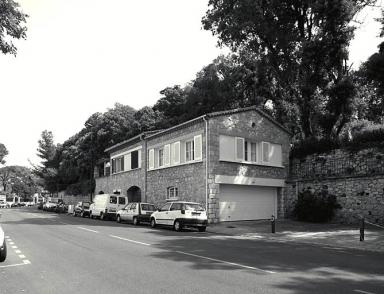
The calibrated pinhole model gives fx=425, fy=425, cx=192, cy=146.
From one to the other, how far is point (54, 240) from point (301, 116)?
21799 mm

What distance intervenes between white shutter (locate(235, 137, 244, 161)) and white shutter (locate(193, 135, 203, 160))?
95.9 inches

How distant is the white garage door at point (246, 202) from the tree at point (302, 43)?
256 inches

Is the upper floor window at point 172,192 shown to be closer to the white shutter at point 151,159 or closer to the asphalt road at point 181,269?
the white shutter at point 151,159

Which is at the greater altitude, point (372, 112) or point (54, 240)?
point (372, 112)

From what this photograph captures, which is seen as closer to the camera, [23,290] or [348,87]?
[23,290]

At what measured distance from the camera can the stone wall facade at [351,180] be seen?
23.0 m

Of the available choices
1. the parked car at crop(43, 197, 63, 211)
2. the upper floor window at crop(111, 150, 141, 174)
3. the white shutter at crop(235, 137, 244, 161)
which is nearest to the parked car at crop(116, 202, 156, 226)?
the white shutter at crop(235, 137, 244, 161)

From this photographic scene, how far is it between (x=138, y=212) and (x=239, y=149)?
7.54 m

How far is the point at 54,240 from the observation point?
1574cm

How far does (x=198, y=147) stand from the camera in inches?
1049

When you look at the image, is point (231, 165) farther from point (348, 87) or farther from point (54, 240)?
point (54, 240)

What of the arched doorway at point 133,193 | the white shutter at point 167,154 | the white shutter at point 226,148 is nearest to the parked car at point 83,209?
the arched doorway at point 133,193

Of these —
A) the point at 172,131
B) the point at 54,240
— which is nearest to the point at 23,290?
the point at 54,240

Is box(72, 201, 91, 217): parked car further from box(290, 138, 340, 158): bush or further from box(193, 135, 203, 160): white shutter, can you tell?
box(290, 138, 340, 158): bush
